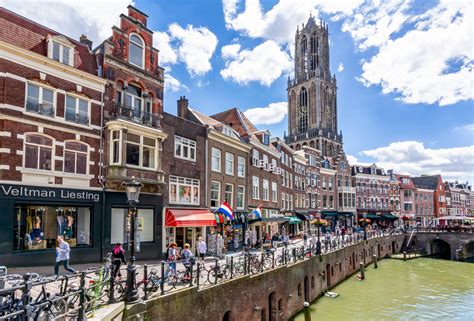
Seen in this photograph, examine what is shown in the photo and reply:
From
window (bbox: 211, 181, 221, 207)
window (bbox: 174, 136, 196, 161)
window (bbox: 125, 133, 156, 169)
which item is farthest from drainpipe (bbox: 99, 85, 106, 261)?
window (bbox: 211, 181, 221, 207)

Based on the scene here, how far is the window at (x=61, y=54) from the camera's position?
17234 mm

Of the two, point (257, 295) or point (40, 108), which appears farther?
point (40, 108)

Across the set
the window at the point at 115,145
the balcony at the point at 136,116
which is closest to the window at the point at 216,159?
the balcony at the point at 136,116

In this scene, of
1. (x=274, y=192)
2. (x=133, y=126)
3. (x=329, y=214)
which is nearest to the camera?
(x=133, y=126)

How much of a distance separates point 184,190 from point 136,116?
642cm

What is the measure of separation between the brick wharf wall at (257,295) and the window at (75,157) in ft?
32.6

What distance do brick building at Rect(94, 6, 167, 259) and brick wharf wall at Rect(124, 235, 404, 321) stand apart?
312 inches

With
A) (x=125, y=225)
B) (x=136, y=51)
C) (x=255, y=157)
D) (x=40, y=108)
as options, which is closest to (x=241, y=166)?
(x=255, y=157)

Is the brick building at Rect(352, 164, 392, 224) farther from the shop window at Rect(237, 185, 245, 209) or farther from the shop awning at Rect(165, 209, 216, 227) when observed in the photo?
the shop awning at Rect(165, 209, 216, 227)

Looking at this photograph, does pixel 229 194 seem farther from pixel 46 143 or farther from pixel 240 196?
pixel 46 143

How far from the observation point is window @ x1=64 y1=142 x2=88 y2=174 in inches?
677

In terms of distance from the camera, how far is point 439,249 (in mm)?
52406

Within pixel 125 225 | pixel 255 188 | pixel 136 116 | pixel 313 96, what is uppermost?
pixel 313 96

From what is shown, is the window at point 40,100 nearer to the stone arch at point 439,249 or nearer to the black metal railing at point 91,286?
the black metal railing at point 91,286
